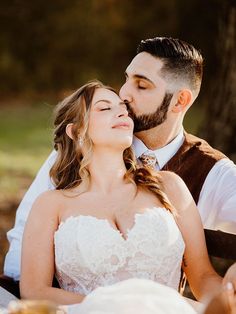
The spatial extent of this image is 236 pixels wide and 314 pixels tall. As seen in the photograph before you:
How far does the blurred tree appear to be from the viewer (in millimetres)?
5812

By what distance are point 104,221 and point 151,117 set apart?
0.75m

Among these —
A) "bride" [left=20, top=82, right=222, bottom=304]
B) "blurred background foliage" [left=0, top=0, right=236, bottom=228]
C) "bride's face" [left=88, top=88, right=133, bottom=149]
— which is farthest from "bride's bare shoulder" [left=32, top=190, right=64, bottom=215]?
"blurred background foliage" [left=0, top=0, right=236, bottom=228]

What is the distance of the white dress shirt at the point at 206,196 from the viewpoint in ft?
13.0

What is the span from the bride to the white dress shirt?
0.29m

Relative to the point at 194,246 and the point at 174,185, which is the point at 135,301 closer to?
the point at 194,246

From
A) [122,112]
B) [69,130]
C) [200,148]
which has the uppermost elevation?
[122,112]

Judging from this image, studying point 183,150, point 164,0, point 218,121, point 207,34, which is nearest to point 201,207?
point 183,150

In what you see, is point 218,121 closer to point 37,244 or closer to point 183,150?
point 183,150

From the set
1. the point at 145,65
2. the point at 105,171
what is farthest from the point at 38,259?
the point at 145,65

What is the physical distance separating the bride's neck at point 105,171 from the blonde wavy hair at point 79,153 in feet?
0.09

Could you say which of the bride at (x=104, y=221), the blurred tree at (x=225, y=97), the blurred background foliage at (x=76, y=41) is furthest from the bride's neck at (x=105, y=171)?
the blurred background foliage at (x=76, y=41)

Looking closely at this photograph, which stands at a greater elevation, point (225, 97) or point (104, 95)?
point (104, 95)

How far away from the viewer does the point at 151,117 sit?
405 centimetres

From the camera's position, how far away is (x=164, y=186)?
12.2ft
